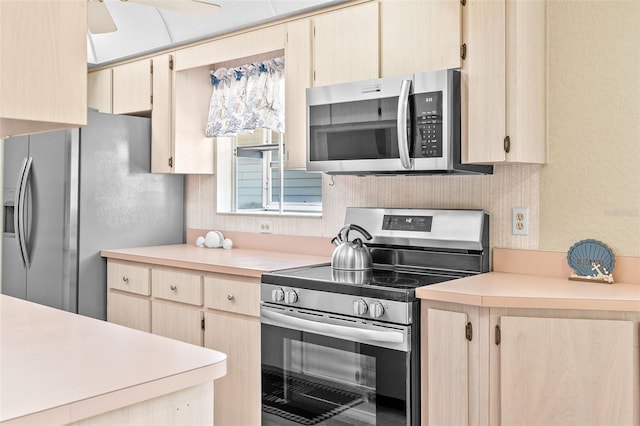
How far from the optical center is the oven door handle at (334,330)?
7.53 feet

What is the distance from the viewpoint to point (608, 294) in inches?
83.7

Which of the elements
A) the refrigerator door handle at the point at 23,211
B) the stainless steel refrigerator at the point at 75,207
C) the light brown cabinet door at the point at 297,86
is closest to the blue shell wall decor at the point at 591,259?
the light brown cabinet door at the point at 297,86

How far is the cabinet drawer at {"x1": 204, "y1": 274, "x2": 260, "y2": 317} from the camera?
9.45ft

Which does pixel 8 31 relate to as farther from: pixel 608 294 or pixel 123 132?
pixel 123 132

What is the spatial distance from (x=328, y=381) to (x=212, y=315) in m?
0.85

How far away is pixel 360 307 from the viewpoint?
A: 2.38 metres

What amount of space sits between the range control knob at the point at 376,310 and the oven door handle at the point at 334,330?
0.06m

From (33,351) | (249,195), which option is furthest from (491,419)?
(249,195)

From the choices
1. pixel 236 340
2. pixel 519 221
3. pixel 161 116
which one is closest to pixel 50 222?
pixel 161 116

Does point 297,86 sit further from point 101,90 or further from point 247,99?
point 101,90

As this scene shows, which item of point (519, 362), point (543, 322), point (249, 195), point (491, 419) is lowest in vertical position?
point (491, 419)

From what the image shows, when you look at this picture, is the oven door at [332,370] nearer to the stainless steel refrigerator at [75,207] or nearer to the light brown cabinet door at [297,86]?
the light brown cabinet door at [297,86]

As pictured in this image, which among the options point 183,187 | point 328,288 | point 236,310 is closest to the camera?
point 328,288

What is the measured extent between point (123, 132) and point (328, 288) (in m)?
2.08
